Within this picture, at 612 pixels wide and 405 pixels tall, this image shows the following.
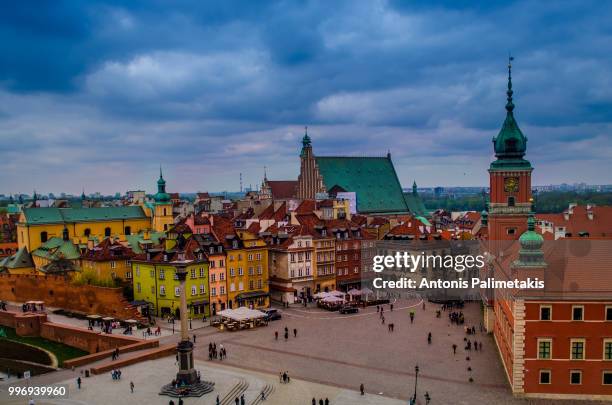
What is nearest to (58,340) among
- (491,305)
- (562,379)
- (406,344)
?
(406,344)

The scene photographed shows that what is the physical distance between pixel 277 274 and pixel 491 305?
1059 inches

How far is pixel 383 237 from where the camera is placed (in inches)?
3206

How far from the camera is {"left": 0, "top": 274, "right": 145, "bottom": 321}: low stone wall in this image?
60938mm

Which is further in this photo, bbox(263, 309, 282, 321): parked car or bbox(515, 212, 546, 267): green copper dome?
bbox(263, 309, 282, 321): parked car

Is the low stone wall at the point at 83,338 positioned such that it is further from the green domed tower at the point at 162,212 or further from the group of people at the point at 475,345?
the green domed tower at the point at 162,212

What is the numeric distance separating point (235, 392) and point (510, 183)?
3486cm

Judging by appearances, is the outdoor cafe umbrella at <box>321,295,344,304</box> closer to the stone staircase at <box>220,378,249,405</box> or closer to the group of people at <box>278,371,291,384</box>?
the group of people at <box>278,371,291,384</box>

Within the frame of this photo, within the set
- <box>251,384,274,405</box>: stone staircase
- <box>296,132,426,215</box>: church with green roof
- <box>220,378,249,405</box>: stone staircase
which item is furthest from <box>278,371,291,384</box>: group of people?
<box>296,132,426,215</box>: church with green roof

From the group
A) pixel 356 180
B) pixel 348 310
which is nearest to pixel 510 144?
pixel 348 310

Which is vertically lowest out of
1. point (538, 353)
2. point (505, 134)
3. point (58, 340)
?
point (58, 340)

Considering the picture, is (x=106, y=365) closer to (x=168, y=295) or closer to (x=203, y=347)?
(x=203, y=347)

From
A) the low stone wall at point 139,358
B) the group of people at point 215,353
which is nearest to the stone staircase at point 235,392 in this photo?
the group of people at point 215,353

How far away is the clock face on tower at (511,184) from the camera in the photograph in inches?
2322

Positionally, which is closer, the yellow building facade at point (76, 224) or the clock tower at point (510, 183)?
the clock tower at point (510, 183)
